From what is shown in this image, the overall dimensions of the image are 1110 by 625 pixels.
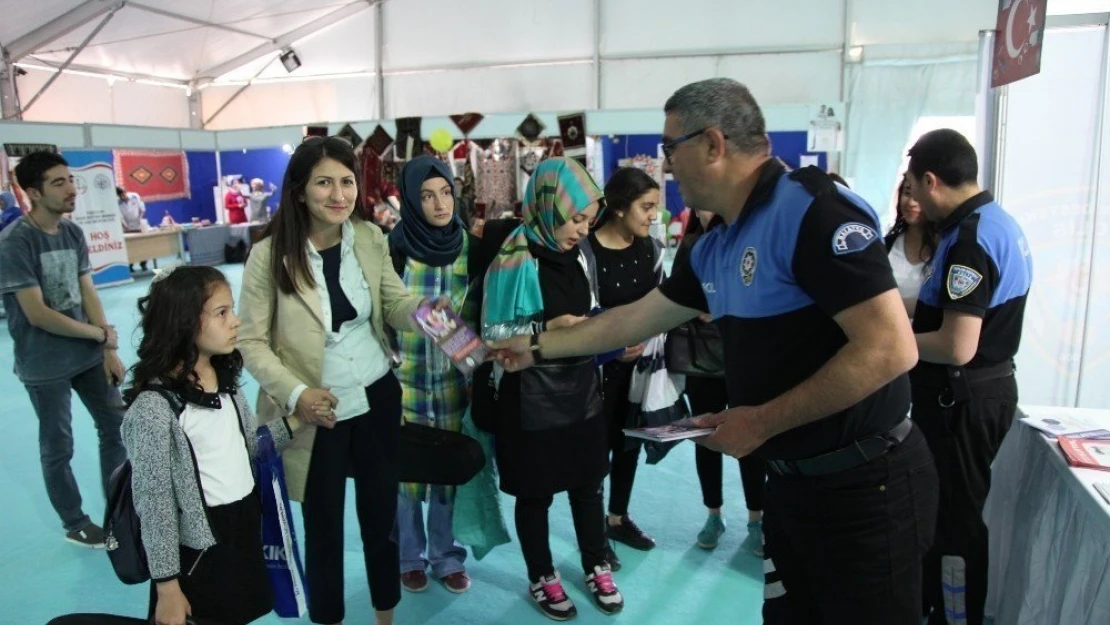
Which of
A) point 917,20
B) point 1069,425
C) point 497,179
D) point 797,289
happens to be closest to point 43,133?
point 497,179

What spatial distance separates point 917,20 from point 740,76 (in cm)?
281

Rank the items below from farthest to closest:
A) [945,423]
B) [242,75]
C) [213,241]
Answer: [242,75]
[213,241]
[945,423]

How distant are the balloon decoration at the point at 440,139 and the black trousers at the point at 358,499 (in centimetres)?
540

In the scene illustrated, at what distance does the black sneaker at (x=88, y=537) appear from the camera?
3.32 m

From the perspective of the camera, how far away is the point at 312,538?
2.29m

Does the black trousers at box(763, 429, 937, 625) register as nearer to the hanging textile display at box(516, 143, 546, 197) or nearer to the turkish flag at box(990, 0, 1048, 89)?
the turkish flag at box(990, 0, 1048, 89)

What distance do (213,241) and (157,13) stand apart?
12.8ft

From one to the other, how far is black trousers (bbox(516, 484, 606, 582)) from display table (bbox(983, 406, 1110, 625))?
4.56 feet

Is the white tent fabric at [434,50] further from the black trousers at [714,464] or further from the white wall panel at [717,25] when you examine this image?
the black trousers at [714,464]

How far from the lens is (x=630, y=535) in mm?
3297

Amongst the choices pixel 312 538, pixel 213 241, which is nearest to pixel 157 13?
pixel 213 241

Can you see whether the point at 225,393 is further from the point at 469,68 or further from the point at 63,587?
the point at 469,68

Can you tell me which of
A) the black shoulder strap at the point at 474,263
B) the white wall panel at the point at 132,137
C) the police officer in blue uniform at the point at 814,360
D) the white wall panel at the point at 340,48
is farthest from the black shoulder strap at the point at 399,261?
the white wall panel at the point at 340,48

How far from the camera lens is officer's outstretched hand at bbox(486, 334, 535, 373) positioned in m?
2.31
